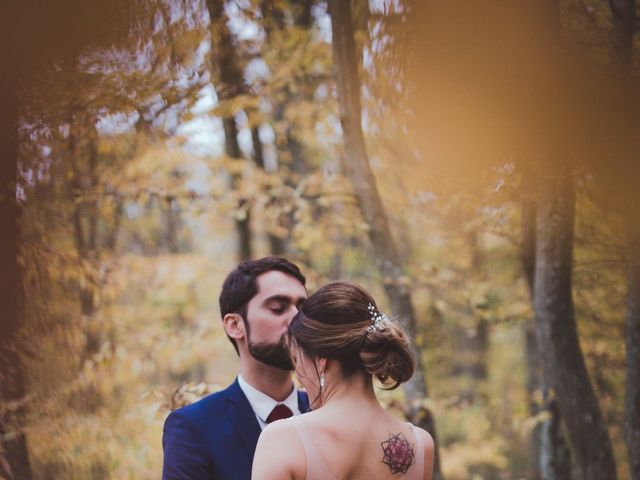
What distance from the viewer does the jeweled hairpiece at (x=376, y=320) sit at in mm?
2205

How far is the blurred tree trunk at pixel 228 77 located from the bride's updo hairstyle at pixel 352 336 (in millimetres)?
2831

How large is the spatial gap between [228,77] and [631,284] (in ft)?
14.8

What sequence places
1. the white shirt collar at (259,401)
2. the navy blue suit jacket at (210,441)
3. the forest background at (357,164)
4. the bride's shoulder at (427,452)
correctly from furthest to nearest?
the forest background at (357,164), the white shirt collar at (259,401), the navy blue suit jacket at (210,441), the bride's shoulder at (427,452)

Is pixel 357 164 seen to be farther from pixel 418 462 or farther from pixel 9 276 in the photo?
pixel 418 462

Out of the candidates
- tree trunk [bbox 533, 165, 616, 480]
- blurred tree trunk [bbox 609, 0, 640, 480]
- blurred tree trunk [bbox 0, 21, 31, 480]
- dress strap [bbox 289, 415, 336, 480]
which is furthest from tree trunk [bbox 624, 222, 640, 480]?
blurred tree trunk [bbox 0, 21, 31, 480]

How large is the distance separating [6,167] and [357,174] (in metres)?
3.06

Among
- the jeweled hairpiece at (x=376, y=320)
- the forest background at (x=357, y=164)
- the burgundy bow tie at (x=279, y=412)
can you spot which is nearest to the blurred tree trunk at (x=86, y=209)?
the forest background at (x=357, y=164)

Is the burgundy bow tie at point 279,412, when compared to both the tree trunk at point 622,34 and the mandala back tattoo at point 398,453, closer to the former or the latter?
the mandala back tattoo at point 398,453

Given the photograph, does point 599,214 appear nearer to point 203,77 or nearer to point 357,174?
point 357,174

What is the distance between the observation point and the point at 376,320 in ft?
7.36

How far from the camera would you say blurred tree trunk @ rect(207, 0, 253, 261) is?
4484mm

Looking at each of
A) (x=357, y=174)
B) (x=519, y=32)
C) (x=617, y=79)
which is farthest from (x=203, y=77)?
(x=617, y=79)

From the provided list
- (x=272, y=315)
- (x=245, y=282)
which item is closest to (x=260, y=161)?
(x=245, y=282)

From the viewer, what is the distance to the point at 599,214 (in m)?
4.14
